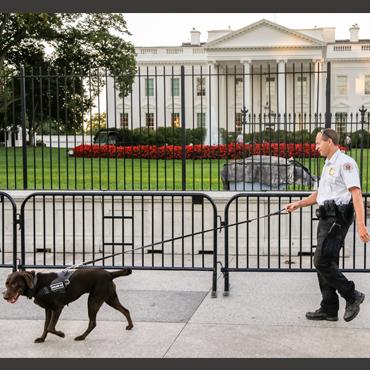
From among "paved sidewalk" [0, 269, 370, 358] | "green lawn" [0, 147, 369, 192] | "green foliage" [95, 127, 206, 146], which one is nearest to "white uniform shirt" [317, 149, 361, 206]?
"paved sidewalk" [0, 269, 370, 358]

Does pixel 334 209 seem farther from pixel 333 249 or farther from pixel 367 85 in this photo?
pixel 367 85

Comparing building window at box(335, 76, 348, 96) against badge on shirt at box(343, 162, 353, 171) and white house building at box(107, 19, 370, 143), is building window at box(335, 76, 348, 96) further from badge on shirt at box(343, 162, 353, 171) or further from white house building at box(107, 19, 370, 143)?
badge on shirt at box(343, 162, 353, 171)

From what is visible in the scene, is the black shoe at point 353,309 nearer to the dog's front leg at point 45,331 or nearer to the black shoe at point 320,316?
the black shoe at point 320,316

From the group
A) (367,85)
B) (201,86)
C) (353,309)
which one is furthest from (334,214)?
(367,85)

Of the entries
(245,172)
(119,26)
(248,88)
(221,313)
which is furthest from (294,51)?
(221,313)

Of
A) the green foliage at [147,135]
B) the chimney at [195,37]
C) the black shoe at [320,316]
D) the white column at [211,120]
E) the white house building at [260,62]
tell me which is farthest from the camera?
the chimney at [195,37]

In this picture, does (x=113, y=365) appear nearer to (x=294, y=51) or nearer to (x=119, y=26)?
(x=119, y=26)

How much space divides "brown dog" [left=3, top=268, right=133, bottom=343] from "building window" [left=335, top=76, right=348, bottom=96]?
244 ft

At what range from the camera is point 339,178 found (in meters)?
5.89

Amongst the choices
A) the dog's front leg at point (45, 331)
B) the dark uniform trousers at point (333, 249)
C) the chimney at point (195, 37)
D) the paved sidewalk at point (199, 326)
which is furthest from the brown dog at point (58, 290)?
the chimney at point (195, 37)

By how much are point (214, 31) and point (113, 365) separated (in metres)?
65.2

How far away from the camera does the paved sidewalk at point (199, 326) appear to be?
5273 mm

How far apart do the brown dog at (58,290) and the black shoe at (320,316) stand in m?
1.87

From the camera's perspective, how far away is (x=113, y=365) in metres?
4.91
